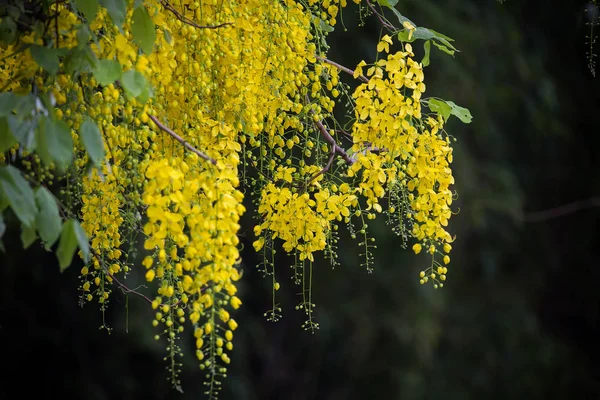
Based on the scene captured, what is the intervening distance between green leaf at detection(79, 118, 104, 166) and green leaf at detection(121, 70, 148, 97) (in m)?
0.07

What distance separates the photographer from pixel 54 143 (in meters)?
1.18

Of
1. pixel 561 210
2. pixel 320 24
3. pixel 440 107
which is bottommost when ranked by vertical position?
pixel 440 107

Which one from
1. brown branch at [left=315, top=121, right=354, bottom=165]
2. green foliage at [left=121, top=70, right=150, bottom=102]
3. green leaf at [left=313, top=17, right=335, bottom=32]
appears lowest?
green foliage at [left=121, top=70, right=150, bottom=102]

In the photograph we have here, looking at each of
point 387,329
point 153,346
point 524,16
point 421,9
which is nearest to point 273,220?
point 153,346

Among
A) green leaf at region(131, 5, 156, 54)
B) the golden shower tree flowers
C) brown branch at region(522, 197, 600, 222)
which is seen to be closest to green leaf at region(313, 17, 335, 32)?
the golden shower tree flowers

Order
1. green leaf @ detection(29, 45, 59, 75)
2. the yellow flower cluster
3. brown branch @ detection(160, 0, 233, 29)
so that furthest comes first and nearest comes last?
1. the yellow flower cluster
2. brown branch @ detection(160, 0, 233, 29)
3. green leaf @ detection(29, 45, 59, 75)

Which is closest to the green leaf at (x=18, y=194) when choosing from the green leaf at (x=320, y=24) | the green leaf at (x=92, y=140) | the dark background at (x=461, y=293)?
the green leaf at (x=92, y=140)

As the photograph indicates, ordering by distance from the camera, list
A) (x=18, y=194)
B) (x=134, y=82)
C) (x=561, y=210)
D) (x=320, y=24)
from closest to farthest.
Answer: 1. (x=18, y=194)
2. (x=134, y=82)
3. (x=320, y=24)
4. (x=561, y=210)

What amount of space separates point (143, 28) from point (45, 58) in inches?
6.0

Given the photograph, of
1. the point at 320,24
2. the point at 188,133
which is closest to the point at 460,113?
the point at 320,24

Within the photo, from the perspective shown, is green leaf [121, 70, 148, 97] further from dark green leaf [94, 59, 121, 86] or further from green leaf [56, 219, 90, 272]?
green leaf [56, 219, 90, 272]

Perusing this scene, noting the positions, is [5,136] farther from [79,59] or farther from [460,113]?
[460,113]

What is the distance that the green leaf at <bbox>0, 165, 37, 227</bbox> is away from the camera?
1.13 m

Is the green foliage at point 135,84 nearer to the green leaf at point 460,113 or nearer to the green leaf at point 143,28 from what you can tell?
the green leaf at point 143,28
